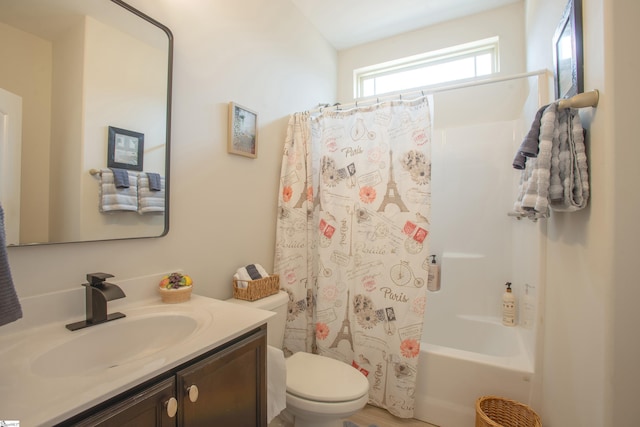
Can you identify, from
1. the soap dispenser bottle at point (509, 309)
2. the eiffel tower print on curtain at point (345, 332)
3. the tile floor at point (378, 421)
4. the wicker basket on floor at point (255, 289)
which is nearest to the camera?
the wicker basket on floor at point (255, 289)

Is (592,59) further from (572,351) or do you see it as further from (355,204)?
(355,204)

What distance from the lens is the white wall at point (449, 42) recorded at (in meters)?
2.24

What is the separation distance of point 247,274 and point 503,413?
1523 mm

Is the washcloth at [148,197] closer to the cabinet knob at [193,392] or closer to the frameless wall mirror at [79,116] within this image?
the frameless wall mirror at [79,116]

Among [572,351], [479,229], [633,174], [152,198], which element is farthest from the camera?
[479,229]

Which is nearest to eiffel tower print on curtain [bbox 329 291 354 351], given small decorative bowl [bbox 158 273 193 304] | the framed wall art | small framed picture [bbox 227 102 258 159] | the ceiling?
small decorative bowl [bbox 158 273 193 304]

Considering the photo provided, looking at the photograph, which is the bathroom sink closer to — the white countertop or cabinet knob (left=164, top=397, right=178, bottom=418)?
the white countertop

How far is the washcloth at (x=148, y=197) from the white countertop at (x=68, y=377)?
1.30ft

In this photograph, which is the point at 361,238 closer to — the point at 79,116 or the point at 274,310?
the point at 274,310

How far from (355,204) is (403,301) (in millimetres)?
647

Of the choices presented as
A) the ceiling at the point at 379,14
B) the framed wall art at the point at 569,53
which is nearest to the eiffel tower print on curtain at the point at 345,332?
the framed wall art at the point at 569,53

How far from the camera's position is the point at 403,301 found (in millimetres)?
1700

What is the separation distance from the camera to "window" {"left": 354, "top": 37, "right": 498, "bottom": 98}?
242 centimetres

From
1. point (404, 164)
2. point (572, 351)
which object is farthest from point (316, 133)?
point (572, 351)
